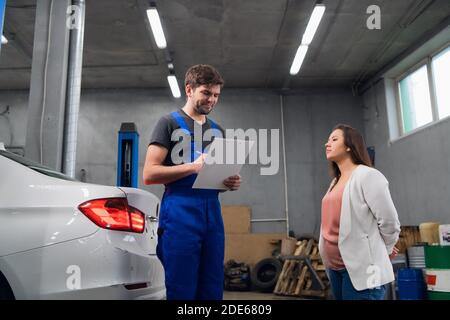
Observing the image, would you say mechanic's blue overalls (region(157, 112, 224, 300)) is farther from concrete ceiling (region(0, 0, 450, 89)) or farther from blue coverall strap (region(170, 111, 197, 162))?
concrete ceiling (region(0, 0, 450, 89))

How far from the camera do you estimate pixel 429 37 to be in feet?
19.1

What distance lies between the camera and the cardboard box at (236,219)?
7.29 metres

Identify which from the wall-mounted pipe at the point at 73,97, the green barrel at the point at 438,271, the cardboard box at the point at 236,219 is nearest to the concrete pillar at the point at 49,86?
the wall-mounted pipe at the point at 73,97

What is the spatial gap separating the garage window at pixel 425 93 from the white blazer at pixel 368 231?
467 centimetres

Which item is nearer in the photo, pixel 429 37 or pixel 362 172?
pixel 362 172

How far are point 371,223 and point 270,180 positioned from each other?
6.12 meters

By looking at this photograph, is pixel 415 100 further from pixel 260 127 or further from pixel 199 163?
pixel 199 163

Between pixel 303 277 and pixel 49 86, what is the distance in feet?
14.7

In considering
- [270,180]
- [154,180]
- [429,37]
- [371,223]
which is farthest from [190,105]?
[270,180]

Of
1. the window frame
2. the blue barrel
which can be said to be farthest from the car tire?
the window frame

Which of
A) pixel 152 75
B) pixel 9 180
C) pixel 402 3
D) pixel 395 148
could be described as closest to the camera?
pixel 9 180

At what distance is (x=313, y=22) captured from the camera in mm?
5180

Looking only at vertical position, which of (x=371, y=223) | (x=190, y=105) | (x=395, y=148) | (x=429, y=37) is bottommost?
(x=371, y=223)

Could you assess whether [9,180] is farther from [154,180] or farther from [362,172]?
[362,172]
